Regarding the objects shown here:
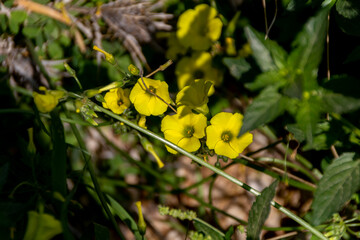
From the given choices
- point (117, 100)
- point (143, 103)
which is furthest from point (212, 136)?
point (117, 100)

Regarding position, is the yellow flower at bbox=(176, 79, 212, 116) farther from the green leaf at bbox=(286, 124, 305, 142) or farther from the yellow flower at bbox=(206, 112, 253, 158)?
the green leaf at bbox=(286, 124, 305, 142)

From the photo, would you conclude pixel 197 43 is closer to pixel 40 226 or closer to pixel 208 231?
pixel 208 231

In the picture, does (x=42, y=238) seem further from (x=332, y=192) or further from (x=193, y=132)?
(x=332, y=192)

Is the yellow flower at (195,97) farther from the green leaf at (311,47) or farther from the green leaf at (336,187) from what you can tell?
the green leaf at (336,187)

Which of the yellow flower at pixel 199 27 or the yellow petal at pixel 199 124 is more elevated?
the yellow flower at pixel 199 27

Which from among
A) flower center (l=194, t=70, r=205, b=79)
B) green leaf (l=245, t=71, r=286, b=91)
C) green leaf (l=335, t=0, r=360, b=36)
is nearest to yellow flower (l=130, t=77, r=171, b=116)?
green leaf (l=245, t=71, r=286, b=91)

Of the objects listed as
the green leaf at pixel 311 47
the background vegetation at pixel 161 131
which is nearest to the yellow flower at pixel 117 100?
the background vegetation at pixel 161 131
